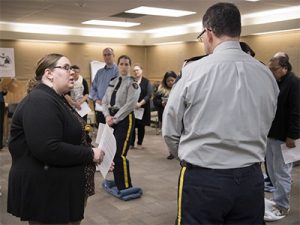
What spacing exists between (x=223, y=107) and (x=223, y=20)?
0.35m

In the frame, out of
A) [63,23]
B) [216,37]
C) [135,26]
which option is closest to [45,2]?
[63,23]

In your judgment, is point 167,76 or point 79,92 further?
point 167,76

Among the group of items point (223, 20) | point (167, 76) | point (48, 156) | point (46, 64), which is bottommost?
point (167, 76)

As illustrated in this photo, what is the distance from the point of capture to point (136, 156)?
6004 mm

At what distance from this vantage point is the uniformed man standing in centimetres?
362

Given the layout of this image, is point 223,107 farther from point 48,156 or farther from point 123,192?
point 123,192

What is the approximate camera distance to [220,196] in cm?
138

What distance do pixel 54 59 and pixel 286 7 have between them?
19.1 ft

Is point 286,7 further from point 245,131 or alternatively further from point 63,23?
point 245,131

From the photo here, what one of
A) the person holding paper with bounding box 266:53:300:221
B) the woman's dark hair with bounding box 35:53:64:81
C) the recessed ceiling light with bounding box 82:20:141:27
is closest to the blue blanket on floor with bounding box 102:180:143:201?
the person holding paper with bounding box 266:53:300:221

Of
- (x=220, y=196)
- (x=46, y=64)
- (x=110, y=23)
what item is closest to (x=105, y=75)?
(x=46, y=64)

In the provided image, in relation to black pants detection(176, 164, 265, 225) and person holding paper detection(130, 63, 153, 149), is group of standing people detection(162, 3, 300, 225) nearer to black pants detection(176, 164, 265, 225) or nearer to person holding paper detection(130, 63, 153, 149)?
black pants detection(176, 164, 265, 225)

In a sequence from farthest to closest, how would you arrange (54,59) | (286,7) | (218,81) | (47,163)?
(286,7)
(54,59)
(47,163)
(218,81)

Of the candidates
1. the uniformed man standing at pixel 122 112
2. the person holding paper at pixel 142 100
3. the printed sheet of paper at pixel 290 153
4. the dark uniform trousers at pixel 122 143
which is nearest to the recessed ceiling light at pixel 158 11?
the person holding paper at pixel 142 100
